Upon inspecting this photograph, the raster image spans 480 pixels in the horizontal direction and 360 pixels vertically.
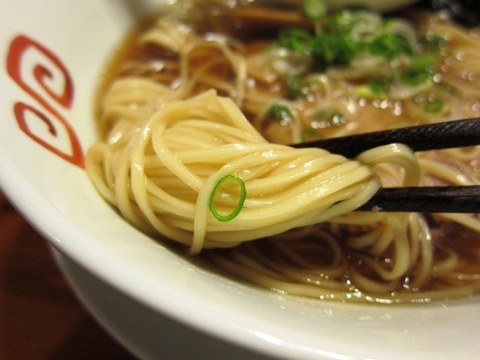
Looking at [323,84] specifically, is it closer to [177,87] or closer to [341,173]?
[177,87]

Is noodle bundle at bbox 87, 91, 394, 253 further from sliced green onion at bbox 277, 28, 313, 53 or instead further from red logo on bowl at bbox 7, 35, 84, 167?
sliced green onion at bbox 277, 28, 313, 53

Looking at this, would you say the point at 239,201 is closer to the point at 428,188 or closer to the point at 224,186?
the point at 224,186

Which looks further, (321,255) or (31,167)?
(321,255)

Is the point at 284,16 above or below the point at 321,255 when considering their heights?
above

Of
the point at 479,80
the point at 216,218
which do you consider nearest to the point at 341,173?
the point at 216,218

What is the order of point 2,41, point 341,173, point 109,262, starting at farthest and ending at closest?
point 2,41, point 341,173, point 109,262

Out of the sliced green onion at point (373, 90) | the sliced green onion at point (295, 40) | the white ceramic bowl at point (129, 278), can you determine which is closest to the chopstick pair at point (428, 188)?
the white ceramic bowl at point (129, 278)

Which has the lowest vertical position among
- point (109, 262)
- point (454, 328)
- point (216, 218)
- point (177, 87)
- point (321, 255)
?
point (321, 255)
